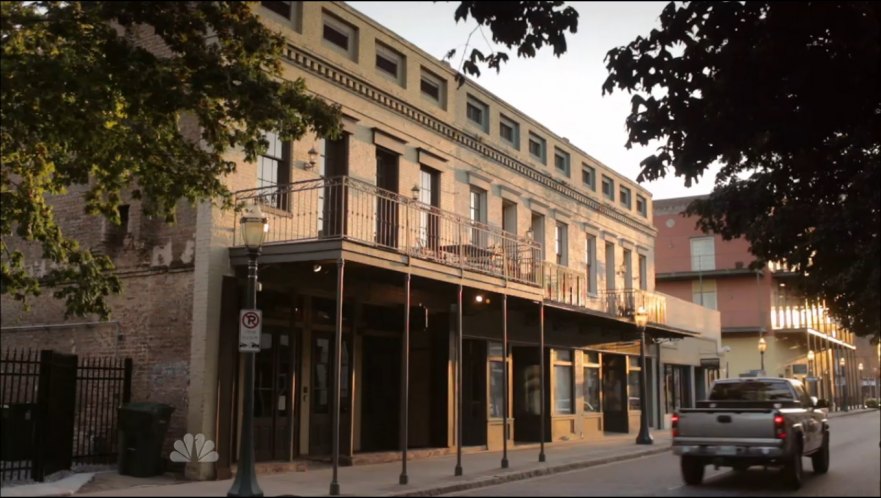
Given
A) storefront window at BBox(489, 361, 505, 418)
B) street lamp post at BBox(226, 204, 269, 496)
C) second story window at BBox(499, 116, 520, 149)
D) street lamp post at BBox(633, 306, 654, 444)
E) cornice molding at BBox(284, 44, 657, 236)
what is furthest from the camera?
second story window at BBox(499, 116, 520, 149)

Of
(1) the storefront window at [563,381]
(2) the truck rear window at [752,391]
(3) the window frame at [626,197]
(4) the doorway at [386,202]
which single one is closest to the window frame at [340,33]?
(4) the doorway at [386,202]

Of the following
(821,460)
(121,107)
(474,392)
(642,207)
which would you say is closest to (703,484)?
(821,460)

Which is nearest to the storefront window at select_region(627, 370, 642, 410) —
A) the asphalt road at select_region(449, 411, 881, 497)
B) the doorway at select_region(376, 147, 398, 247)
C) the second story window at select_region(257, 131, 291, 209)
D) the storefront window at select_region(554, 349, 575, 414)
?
the storefront window at select_region(554, 349, 575, 414)

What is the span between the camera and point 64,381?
14273mm

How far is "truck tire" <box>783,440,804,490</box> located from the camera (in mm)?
12523

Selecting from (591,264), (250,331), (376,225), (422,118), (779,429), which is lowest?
(779,429)

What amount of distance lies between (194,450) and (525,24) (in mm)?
8784

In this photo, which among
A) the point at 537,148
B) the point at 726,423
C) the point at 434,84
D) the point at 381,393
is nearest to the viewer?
the point at 726,423

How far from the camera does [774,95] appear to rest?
1067 cm

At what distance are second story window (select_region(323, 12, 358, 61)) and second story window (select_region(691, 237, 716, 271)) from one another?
135 ft

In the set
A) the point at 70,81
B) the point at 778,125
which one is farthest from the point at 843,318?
the point at 70,81

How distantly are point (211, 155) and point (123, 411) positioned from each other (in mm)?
4382

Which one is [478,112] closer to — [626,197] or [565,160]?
[565,160]

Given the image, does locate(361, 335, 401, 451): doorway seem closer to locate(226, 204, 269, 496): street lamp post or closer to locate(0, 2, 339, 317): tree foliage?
locate(0, 2, 339, 317): tree foliage
